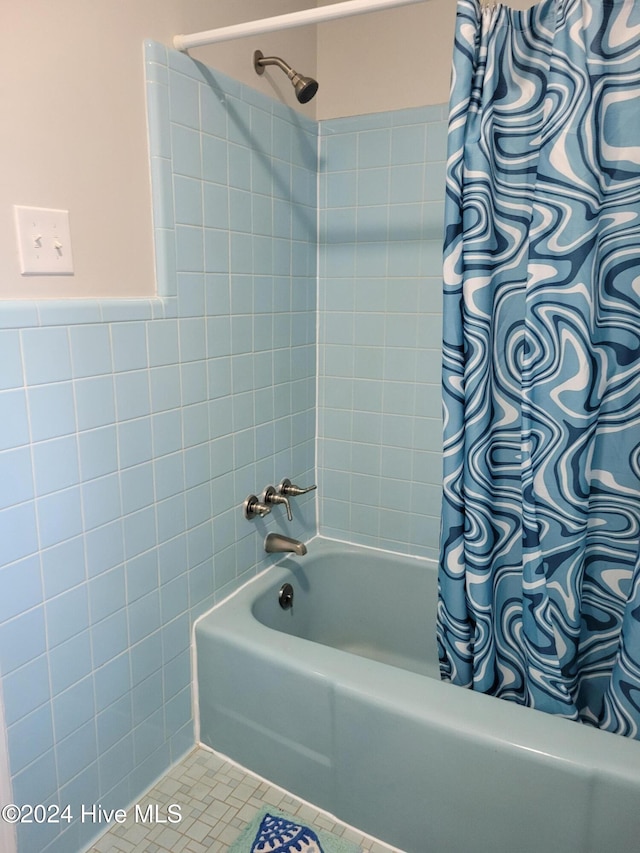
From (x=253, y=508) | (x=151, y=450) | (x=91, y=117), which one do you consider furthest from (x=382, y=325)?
(x=91, y=117)

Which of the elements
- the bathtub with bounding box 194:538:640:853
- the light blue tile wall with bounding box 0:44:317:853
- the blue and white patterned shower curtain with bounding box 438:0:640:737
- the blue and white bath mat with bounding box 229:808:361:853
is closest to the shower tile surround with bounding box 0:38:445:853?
the light blue tile wall with bounding box 0:44:317:853

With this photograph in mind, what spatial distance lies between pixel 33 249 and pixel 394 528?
1411 millimetres

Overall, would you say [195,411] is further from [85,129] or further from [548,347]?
[548,347]

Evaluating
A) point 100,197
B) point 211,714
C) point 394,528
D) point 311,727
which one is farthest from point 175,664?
point 100,197

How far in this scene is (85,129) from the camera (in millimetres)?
1169

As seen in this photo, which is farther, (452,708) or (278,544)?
(278,544)

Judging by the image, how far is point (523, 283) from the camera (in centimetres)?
126

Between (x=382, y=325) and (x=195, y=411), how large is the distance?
742 millimetres

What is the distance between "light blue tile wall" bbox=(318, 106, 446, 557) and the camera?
1.81 meters

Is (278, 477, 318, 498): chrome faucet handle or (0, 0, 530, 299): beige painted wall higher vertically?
(0, 0, 530, 299): beige painted wall

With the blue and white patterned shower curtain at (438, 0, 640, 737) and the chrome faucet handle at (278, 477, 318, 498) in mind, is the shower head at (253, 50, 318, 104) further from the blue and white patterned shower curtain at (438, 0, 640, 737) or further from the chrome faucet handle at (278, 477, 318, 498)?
the chrome faucet handle at (278, 477, 318, 498)

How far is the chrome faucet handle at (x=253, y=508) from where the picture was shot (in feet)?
5.71

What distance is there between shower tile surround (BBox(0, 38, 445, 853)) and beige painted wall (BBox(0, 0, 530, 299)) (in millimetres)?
52

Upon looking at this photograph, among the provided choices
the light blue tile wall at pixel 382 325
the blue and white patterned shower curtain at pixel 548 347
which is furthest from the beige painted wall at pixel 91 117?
the blue and white patterned shower curtain at pixel 548 347
